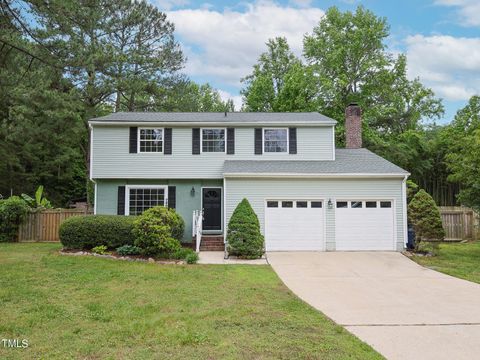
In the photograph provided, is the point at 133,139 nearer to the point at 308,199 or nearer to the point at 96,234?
the point at 96,234

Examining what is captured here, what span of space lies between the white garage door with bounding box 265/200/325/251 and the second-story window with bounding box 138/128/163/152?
543 cm

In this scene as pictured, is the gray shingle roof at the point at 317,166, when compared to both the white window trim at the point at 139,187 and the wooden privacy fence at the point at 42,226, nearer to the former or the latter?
the white window trim at the point at 139,187

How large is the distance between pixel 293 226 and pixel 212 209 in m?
3.56

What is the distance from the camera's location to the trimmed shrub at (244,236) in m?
12.3

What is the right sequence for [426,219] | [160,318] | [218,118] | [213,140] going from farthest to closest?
[218,118], [213,140], [426,219], [160,318]

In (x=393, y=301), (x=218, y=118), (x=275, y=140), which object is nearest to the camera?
(x=393, y=301)

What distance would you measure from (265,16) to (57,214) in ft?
47.2

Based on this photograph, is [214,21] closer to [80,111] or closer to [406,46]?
[80,111]

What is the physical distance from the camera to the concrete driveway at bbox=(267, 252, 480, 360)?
4871mm

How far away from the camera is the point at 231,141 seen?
15.9 metres

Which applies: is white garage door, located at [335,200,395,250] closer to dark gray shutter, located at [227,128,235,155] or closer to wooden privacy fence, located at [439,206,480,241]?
dark gray shutter, located at [227,128,235,155]

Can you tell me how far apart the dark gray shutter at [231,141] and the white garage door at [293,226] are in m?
3.05

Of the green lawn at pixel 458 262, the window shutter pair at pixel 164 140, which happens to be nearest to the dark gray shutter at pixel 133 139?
the window shutter pair at pixel 164 140

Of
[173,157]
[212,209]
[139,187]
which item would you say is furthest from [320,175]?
[139,187]
